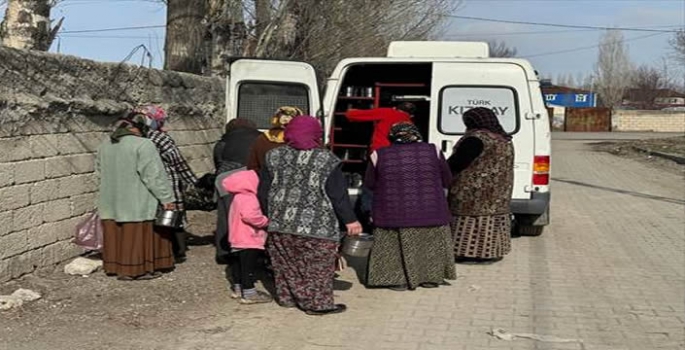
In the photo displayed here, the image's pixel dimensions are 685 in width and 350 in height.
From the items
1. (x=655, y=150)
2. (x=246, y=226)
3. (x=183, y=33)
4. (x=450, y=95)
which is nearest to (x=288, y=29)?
(x=183, y=33)

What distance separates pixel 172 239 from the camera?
7.51 m

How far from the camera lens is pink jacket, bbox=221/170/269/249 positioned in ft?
20.9

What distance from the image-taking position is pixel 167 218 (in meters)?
6.89

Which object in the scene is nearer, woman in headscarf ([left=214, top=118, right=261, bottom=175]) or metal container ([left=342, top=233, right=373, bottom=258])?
metal container ([left=342, top=233, right=373, bottom=258])

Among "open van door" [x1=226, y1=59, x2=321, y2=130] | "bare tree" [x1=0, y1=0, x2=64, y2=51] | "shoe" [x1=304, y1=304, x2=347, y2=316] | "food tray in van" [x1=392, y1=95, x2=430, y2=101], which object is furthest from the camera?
"food tray in van" [x1=392, y1=95, x2=430, y2=101]

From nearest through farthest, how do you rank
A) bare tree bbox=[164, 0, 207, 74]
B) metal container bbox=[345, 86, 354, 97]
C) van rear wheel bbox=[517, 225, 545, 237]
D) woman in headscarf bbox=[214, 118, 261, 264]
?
1. woman in headscarf bbox=[214, 118, 261, 264]
2. van rear wheel bbox=[517, 225, 545, 237]
3. metal container bbox=[345, 86, 354, 97]
4. bare tree bbox=[164, 0, 207, 74]

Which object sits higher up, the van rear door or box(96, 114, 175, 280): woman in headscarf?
the van rear door

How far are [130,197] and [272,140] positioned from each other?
4.20ft

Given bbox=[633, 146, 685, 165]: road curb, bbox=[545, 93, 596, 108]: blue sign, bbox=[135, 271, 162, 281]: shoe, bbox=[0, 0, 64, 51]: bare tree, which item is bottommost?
bbox=[135, 271, 162, 281]: shoe

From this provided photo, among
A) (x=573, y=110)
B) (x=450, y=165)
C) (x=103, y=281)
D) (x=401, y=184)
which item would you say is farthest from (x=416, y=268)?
(x=573, y=110)

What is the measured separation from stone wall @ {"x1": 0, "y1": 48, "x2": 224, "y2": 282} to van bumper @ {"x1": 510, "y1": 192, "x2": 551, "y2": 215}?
427 centimetres

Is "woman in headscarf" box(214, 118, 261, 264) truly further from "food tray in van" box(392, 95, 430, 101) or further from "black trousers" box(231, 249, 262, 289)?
"food tray in van" box(392, 95, 430, 101)

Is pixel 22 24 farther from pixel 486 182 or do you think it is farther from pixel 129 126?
pixel 486 182

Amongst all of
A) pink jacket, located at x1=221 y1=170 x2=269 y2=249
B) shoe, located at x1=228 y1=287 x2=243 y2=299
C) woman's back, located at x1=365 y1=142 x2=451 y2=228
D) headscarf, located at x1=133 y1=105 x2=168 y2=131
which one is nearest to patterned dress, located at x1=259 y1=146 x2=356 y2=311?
pink jacket, located at x1=221 y1=170 x2=269 y2=249
